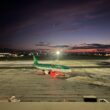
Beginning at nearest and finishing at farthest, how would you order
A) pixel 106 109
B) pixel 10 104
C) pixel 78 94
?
pixel 106 109
pixel 10 104
pixel 78 94

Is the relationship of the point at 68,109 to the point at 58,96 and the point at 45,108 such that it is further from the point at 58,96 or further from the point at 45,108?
the point at 58,96

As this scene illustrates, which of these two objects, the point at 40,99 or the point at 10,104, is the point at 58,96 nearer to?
the point at 40,99

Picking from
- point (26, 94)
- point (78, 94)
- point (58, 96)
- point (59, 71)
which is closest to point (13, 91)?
point (26, 94)

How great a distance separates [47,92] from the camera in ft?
98.1

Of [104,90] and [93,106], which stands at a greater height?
[93,106]

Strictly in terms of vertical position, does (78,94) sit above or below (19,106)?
below

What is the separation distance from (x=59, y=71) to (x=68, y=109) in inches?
1651

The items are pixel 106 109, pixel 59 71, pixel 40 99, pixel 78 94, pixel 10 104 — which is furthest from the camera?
pixel 59 71

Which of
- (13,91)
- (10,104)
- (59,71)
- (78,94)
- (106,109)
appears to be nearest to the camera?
(106,109)

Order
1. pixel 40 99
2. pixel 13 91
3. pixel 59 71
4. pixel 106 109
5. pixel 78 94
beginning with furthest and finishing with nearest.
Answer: pixel 59 71
pixel 13 91
pixel 78 94
pixel 40 99
pixel 106 109

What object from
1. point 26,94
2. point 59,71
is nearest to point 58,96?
point 26,94

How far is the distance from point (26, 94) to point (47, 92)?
10.2 feet

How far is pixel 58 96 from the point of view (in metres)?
27.3

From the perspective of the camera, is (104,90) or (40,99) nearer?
(40,99)
